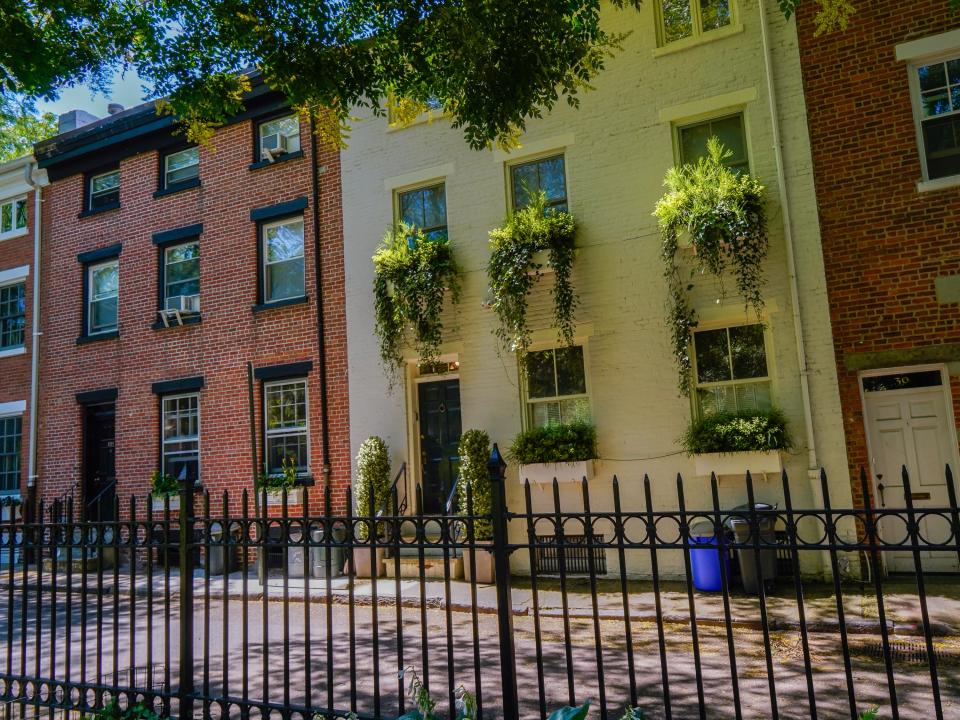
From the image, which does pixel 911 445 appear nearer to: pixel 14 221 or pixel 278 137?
pixel 278 137

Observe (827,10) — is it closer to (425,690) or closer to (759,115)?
(759,115)

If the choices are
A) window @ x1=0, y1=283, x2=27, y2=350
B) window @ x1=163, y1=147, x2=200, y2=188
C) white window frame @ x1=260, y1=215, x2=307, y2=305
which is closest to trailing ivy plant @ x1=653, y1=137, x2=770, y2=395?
white window frame @ x1=260, y1=215, x2=307, y2=305

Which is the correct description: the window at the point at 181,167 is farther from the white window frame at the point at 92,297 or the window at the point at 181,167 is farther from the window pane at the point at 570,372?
the window pane at the point at 570,372

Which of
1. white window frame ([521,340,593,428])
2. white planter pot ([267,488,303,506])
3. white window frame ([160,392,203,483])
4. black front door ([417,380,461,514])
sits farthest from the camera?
white window frame ([160,392,203,483])

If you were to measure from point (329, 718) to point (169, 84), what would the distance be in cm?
595

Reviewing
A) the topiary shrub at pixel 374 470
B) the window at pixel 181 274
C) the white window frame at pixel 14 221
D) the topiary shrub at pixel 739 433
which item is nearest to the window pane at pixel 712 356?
the topiary shrub at pixel 739 433

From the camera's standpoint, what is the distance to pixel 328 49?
657cm

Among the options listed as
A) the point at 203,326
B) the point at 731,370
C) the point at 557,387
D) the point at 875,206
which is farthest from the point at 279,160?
the point at 875,206

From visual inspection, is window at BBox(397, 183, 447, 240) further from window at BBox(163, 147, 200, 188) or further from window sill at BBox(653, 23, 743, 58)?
window at BBox(163, 147, 200, 188)

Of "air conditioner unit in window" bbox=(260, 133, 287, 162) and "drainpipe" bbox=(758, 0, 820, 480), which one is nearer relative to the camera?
"drainpipe" bbox=(758, 0, 820, 480)

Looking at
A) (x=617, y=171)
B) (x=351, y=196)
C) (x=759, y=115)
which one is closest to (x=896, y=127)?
(x=759, y=115)

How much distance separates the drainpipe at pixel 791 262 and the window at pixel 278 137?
28.4 ft

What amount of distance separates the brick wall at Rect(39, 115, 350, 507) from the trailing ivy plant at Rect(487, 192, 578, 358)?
3.57m

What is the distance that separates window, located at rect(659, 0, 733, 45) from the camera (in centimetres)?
1044
